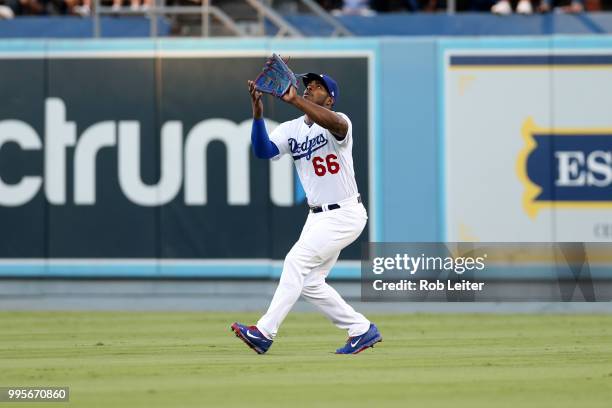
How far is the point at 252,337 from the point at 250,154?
20.3 ft

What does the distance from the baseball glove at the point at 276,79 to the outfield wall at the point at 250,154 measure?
6.04m

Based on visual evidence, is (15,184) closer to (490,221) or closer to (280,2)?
(280,2)

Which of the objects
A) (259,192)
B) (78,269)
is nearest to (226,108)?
(259,192)

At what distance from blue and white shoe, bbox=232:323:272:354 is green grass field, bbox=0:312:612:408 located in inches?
3.4

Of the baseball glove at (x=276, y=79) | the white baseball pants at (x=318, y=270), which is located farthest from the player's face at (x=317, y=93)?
the white baseball pants at (x=318, y=270)

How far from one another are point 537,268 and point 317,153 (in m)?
6.06

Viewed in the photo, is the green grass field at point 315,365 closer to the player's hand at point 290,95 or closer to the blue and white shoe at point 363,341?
the blue and white shoe at point 363,341

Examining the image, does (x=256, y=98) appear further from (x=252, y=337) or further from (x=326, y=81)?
(x=252, y=337)

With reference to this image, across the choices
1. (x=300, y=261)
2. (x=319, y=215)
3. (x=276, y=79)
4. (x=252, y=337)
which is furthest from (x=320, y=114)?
(x=252, y=337)

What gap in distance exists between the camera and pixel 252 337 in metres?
9.34

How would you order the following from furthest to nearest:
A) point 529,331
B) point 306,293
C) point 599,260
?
point 599,260 → point 529,331 → point 306,293

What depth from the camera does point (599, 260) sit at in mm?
14844

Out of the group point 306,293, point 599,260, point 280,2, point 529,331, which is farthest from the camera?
point 280,2

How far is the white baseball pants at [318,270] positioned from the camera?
9.33 meters
